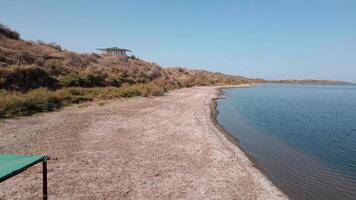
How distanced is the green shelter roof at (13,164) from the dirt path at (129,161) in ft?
7.38

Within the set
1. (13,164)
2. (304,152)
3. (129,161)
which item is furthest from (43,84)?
(13,164)

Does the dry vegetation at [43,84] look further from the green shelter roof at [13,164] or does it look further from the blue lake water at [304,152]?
the green shelter roof at [13,164]

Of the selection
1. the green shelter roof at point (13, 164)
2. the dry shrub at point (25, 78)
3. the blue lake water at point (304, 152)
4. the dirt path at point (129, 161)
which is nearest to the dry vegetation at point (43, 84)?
the dry shrub at point (25, 78)

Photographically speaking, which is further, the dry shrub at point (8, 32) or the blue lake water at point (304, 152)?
the dry shrub at point (8, 32)

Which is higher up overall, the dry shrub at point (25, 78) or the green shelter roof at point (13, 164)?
the dry shrub at point (25, 78)

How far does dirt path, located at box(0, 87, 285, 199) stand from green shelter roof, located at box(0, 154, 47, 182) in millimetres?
2251

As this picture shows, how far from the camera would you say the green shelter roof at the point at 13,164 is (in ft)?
12.4

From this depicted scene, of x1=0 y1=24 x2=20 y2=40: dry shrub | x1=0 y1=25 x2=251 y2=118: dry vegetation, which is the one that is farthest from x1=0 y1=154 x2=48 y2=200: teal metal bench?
x1=0 y1=24 x2=20 y2=40: dry shrub

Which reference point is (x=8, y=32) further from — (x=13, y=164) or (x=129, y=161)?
(x=13, y=164)

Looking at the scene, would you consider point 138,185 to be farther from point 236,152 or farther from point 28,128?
point 28,128

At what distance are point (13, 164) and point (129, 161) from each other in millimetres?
→ 5037

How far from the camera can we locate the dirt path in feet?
22.6

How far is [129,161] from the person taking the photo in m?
8.99

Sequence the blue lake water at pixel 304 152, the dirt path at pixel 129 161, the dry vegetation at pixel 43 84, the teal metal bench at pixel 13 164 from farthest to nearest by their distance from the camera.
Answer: the dry vegetation at pixel 43 84
the blue lake water at pixel 304 152
the dirt path at pixel 129 161
the teal metal bench at pixel 13 164
